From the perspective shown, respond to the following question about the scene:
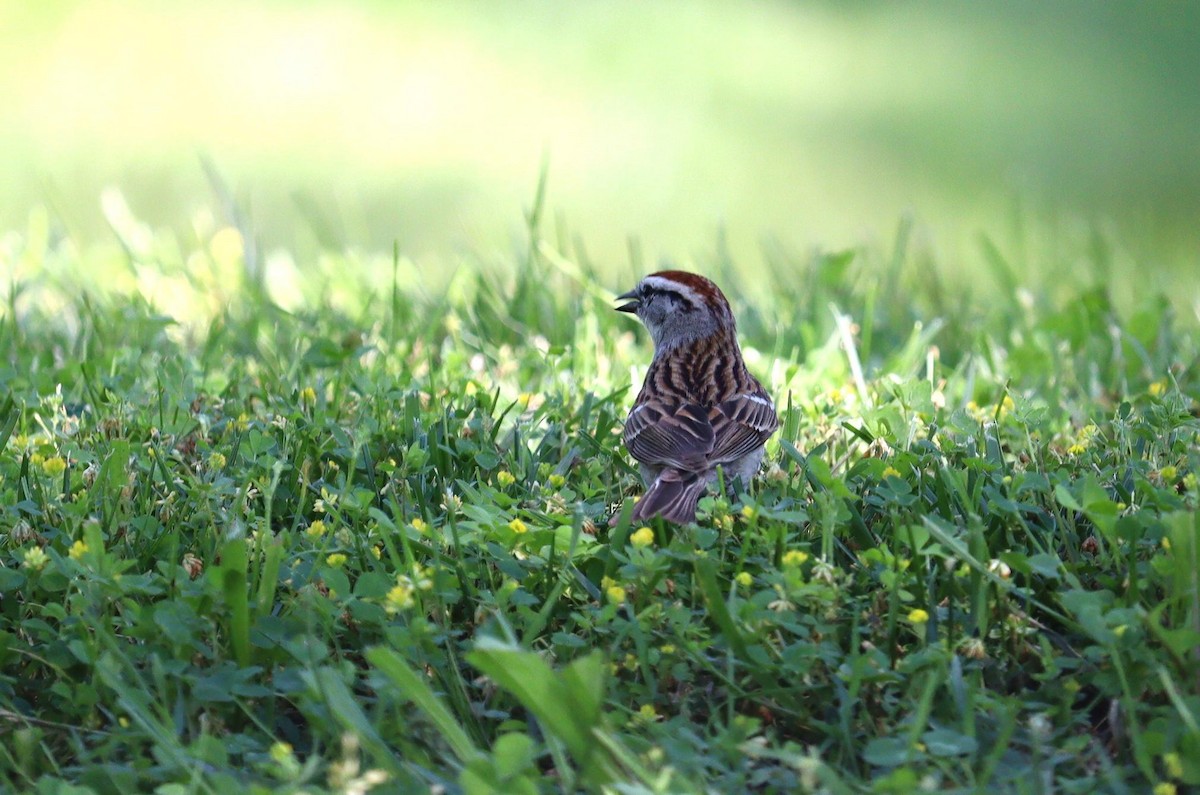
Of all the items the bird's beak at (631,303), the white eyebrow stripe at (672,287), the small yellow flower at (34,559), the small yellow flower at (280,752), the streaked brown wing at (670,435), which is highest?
the white eyebrow stripe at (672,287)

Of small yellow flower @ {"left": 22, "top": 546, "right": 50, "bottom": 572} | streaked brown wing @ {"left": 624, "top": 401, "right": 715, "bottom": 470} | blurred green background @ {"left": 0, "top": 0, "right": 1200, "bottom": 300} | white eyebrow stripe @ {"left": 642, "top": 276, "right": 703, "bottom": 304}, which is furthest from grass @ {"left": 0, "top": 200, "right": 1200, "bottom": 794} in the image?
blurred green background @ {"left": 0, "top": 0, "right": 1200, "bottom": 300}

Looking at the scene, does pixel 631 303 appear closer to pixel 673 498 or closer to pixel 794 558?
pixel 673 498

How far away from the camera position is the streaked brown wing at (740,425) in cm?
467

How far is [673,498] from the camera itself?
→ 13.7 feet

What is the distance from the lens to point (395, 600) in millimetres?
3410

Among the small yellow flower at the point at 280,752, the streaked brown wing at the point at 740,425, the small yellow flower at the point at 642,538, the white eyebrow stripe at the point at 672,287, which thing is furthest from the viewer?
the white eyebrow stripe at the point at 672,287

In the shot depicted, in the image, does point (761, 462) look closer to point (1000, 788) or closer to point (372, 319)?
point (1000, 788)

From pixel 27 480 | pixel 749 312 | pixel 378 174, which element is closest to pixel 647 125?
pixel 378 174

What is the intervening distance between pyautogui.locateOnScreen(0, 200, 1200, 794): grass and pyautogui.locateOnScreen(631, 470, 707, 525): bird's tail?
0.19ft

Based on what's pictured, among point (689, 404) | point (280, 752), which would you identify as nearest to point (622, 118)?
point (689, 404)

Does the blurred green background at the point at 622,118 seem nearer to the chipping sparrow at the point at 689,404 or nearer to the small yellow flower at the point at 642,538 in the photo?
the chipping sparrow at the point at 689,404

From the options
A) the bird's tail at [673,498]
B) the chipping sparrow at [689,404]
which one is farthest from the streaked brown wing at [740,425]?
the bird's tail at [673,498]

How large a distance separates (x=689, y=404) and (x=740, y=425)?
8.4 inches

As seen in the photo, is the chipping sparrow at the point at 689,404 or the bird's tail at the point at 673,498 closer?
the bird's tail at the point at 673,498
